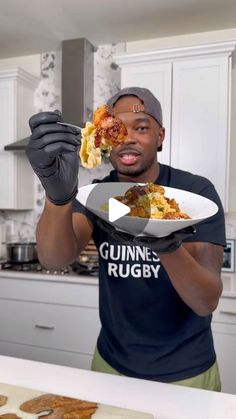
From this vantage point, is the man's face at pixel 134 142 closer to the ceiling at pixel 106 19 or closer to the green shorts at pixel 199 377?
the green shorts at pixel 199 377

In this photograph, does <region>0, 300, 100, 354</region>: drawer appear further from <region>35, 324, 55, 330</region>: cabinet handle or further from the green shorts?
the green shorts

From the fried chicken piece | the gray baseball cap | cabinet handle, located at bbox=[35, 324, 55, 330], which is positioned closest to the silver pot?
cabinet handle, located at bbox=[35, 324, 55, 330]

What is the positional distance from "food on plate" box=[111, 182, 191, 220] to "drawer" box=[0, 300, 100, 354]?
143cm

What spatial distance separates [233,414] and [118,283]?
48 cm

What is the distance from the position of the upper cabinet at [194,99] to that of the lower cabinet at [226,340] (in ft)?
2.00

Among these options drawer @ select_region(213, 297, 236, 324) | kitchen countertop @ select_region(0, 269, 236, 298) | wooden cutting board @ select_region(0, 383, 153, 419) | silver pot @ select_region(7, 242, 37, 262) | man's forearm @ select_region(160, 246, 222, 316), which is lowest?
drawer @ select_region(213, 297, 236, 324)

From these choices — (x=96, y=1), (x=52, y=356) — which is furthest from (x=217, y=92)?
(x=52, y=356)

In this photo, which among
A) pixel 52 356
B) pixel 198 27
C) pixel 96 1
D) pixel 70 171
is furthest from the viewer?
pixel 198 27

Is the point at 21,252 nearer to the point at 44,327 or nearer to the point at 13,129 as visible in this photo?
the point at 44,327

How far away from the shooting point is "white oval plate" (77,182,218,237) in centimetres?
73

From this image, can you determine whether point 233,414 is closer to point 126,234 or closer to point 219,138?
point 126,234

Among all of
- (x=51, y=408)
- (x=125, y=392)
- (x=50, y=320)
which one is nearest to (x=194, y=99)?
(x=50, y=320)

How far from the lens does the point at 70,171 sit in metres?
0.87

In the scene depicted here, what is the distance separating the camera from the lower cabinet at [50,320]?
221 centimetres
